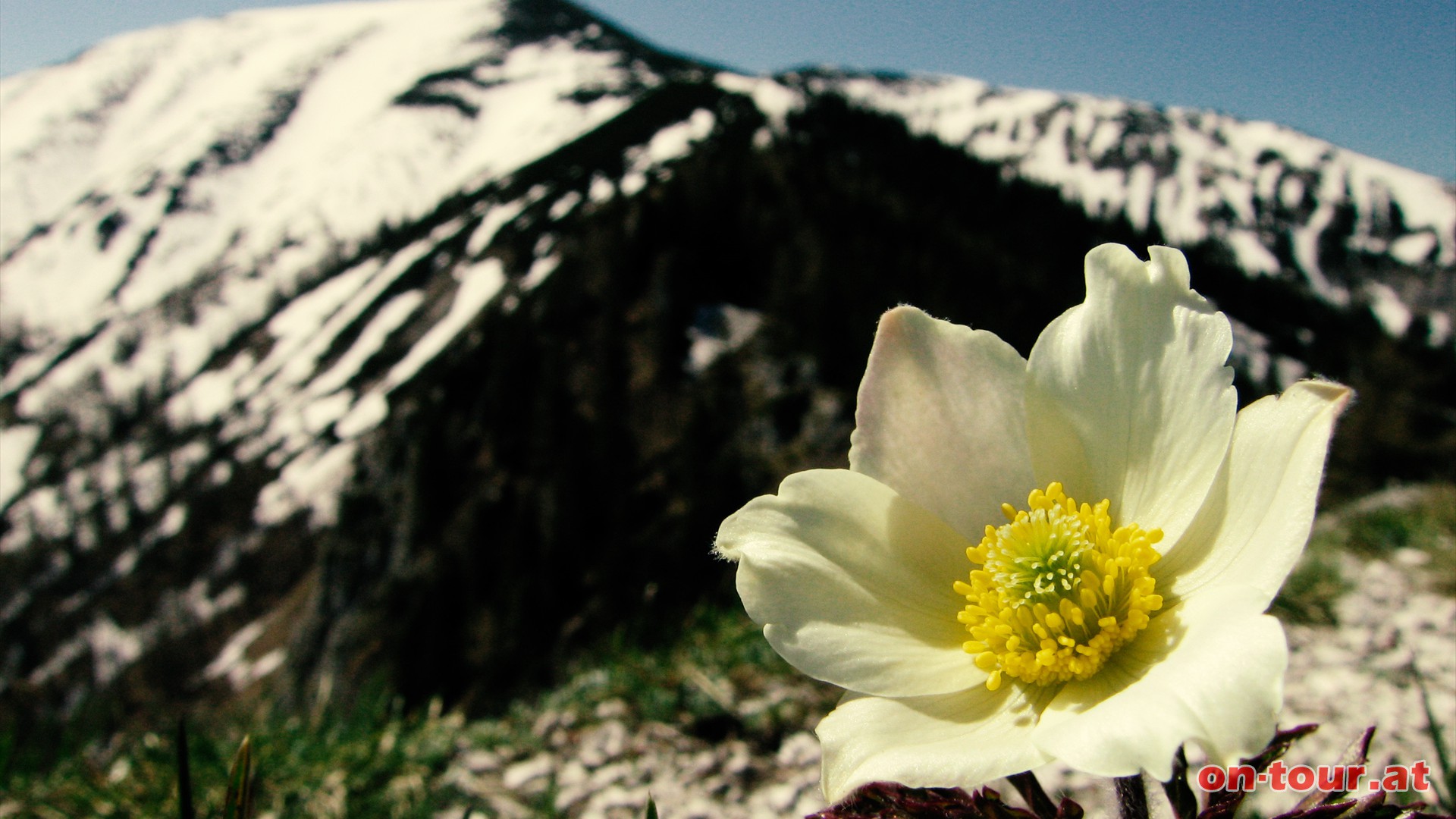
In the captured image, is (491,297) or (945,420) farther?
(491,297)

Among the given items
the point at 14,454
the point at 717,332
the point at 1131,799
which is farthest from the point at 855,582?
the point at 14,454

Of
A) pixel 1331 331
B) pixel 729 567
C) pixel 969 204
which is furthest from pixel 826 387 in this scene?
pixel 1331 331

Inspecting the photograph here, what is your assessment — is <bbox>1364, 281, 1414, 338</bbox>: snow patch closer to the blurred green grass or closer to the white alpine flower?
the blurred green grass

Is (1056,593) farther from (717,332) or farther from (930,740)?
(717,332)

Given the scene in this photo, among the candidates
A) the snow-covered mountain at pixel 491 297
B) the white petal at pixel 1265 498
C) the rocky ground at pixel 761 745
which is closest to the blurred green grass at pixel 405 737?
the rocky ground at pixel 761 745

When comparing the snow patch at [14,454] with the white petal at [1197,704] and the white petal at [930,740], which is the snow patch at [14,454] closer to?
the white petal at [930,740]

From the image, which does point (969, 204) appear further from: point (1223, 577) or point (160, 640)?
point (160, 640)

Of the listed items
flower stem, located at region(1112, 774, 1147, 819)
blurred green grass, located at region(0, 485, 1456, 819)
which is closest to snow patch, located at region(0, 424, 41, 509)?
blurred green grass, located at region(0, 485, 1456, 819)
